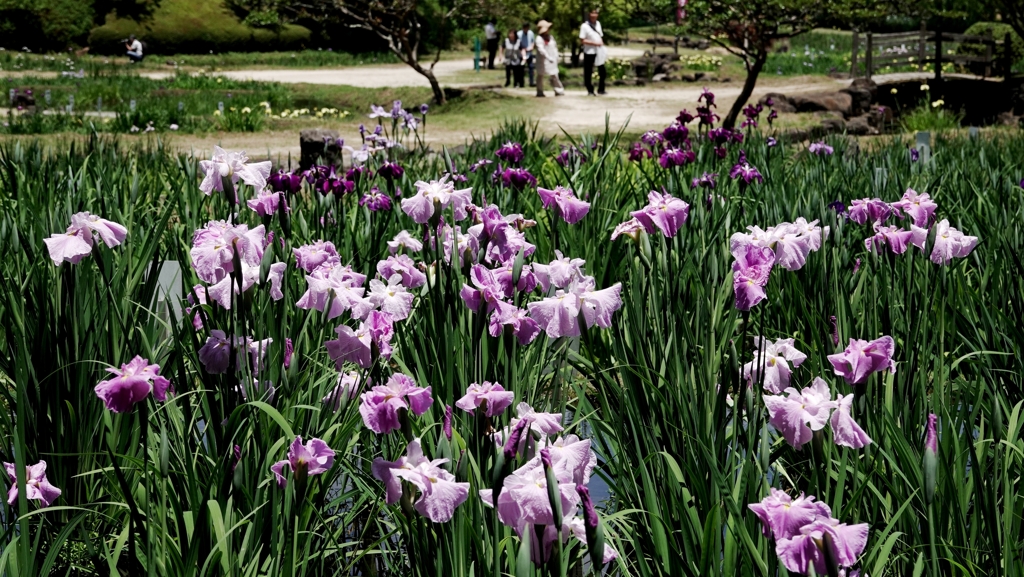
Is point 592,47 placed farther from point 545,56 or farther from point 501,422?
point 501,422

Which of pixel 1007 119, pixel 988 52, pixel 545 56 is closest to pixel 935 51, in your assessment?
pixel 988 52

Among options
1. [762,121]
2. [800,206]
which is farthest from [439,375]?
[762,121]

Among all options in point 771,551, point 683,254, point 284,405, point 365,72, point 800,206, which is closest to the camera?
point 771,551

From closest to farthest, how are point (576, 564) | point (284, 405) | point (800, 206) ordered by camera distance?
point (576, 564)
point (284, 405)
point (800, 206)

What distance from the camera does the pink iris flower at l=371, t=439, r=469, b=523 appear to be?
1.20m

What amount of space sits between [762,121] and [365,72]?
12.5 metres

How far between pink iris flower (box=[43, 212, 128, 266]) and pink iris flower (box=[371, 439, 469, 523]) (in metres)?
0.84

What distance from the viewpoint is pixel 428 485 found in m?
1.21

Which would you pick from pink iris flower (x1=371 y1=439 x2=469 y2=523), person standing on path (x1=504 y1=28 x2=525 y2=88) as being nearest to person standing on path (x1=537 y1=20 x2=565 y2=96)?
person standing on path (x1=504 y1=28 x2=525 y2=88)

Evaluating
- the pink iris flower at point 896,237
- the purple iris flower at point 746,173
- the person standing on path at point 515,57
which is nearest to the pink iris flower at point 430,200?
the pink iris flower at point 896,237

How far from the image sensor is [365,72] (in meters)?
22.6

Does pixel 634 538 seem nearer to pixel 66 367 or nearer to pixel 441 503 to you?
pixel 441 503

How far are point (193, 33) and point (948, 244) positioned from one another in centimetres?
2705

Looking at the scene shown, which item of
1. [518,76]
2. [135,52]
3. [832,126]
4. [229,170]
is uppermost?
[135,52]
